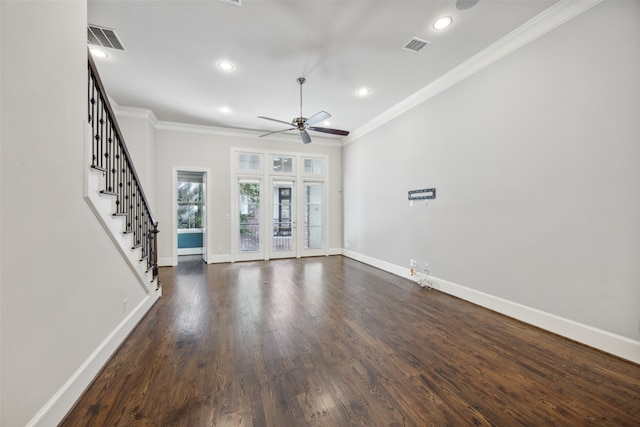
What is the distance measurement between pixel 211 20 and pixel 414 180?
378 cm

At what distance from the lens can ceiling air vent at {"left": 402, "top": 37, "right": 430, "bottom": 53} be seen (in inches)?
127

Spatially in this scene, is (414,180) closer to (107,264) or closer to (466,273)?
(466,273)

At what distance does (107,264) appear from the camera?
2377mm

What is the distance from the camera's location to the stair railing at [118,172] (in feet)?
8.08

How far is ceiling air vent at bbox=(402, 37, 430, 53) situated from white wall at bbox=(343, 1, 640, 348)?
3.15 ft

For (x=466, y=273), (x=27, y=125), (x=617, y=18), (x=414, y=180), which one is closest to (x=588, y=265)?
(x=466, y=273)

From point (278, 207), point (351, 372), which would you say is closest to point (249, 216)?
point (278, 207)

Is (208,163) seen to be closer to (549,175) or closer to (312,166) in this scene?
(312,166)

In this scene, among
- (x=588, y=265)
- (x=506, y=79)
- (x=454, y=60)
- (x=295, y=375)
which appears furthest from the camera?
(x=454, y=60)

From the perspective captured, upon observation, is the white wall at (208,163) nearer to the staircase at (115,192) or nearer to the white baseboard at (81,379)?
the staircase at (115,192)

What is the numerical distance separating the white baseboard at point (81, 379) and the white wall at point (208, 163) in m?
3.65

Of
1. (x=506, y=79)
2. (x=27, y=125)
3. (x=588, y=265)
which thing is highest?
(x=506, y=79)

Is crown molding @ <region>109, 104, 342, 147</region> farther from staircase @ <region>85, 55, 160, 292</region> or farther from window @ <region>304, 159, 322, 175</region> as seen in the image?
staircase @ <region>85, 55, 160, 292</region>

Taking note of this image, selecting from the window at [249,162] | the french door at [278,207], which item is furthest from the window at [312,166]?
the window at [249,162]
